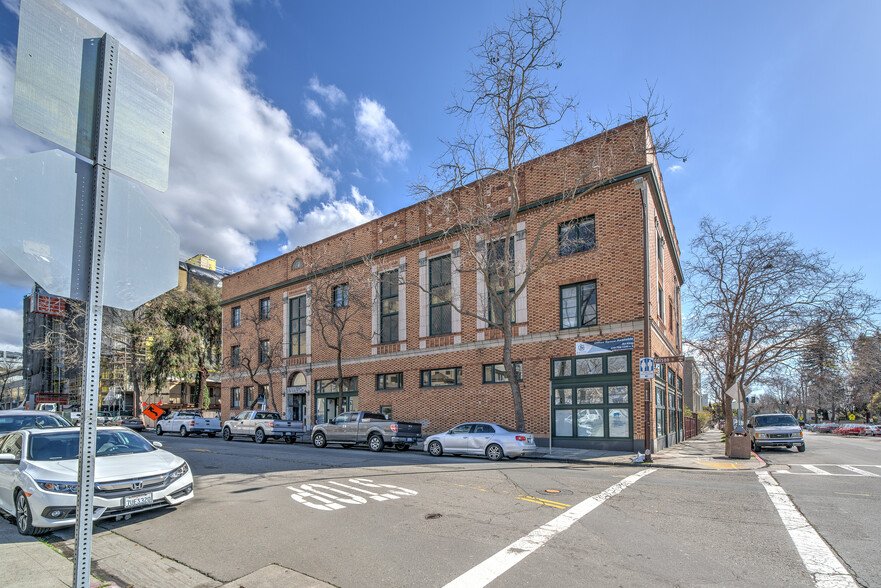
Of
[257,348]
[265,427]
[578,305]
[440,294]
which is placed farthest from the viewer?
[257,348]

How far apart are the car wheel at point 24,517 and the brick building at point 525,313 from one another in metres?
14.8

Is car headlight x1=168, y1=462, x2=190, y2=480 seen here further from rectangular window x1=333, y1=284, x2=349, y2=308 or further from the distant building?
the distant building

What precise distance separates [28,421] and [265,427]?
42.6 ft

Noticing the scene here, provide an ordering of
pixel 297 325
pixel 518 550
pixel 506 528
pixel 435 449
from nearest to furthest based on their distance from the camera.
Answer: pixel 518 550 < pixel 506 528 < pixel 435 449 < pixel 297 325

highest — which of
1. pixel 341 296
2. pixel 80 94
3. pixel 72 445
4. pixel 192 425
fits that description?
pixel 341 296

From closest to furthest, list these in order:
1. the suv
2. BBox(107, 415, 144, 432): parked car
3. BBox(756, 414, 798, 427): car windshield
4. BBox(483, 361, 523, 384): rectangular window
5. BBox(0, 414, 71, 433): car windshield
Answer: BBox(0, 414, 71, 433): car windshield < the suv < BBox(483, 361, 523, 384): rectangular window < BBox(756, 414, 798, 427): car windshield < BBox(107, 415, 144, 432): parked car

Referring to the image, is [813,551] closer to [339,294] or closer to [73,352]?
[339,294]

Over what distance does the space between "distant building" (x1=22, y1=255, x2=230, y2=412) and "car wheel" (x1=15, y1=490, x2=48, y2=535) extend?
29598 millimetres

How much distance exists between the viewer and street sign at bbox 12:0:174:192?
2.82m

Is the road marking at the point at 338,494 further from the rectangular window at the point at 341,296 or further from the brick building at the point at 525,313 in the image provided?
the rectangular window at the point at 341,296

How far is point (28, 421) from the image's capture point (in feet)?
43.5

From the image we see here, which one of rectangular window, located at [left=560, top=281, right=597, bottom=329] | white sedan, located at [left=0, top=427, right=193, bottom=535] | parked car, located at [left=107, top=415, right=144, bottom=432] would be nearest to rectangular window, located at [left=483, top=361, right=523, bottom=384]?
rectangular window, located at [left=560, top=281, right=597, bottom=329]

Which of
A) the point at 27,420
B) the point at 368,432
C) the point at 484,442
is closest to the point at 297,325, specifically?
the point at 368,432

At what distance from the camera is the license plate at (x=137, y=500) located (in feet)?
24.0
